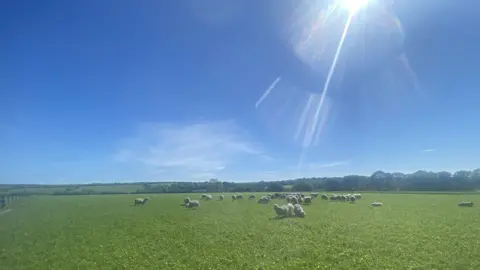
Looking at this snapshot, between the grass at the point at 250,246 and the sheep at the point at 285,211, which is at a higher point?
the sheep at the point at 285,211

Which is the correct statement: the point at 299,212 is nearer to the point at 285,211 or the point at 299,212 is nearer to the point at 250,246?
the point at 285,211

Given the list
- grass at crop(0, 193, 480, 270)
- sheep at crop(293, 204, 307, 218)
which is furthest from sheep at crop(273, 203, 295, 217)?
grass at crop(0, 193, 480, 270)

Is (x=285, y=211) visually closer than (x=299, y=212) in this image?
No

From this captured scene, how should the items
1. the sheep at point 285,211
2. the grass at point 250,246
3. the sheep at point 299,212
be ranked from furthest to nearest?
1. the sheep at point 285,211
2. the sheep at point 299,212
3. the grass at point 250,246

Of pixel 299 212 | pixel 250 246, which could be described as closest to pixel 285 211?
pixel 299 212

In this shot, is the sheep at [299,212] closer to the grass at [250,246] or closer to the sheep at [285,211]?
the sheep at [285,211]

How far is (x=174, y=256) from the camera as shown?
17.5 metres

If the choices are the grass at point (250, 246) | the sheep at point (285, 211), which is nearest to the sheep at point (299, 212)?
the sheep at point (285, 211)

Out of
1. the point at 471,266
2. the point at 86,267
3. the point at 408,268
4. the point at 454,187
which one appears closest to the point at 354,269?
the point at 408,268

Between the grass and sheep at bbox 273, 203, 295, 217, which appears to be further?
sheep at bbox 273, 203, 295, 217

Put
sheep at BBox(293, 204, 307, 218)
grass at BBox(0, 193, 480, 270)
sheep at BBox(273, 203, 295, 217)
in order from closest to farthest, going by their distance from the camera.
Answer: grass at BBox(0, 193, 480, 270) → sheep at BBox(293, 204, 307, 218) → sheep at BBox(273, 203, 295, 217)

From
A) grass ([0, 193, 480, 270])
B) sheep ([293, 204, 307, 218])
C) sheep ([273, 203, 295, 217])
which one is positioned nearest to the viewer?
grass ([0, 193, 480, 270])

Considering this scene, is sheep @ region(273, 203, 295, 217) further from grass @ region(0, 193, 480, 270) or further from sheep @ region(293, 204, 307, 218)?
grass @ region(0, 193, 480, 270)

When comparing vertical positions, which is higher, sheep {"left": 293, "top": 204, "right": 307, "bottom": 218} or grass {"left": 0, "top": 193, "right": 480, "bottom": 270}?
sheep {"left": 293, "top": 204, "right": 307, "bottom": 218}
